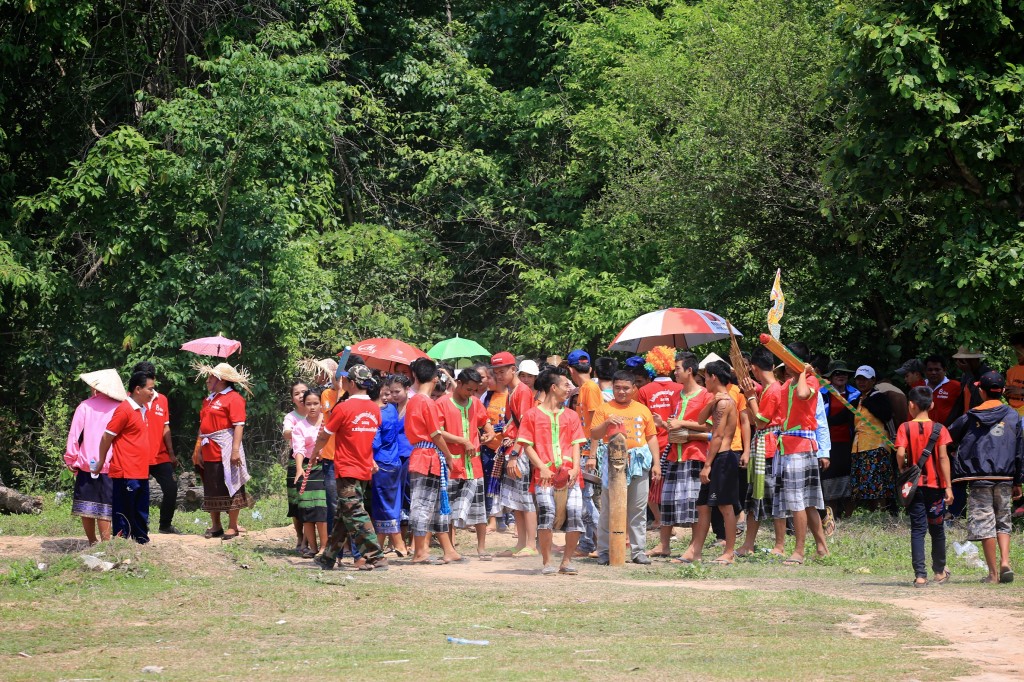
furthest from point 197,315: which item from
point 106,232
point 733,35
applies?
point 733,35

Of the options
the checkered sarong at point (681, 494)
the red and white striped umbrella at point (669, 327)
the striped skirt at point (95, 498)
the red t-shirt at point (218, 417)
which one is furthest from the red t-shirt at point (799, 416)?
the striped skirt at point (95, 498)

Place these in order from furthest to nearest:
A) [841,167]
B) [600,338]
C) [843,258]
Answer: [600,338] < [843,258] < [841,167]

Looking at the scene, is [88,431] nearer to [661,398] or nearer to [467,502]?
[467,502]

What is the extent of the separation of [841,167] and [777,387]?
401 centimetres

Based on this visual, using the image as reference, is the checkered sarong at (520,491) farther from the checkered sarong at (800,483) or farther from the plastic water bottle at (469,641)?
the plastic water bottle at (469,641)

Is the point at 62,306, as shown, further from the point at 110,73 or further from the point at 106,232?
the point at 110,73

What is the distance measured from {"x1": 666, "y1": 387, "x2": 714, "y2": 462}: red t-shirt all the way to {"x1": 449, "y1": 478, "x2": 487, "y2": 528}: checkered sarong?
1923 millimetres

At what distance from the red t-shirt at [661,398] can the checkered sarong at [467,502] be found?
185cm

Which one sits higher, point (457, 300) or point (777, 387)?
point (457, 300)

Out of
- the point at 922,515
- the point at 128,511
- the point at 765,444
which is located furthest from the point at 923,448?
the point at 128,511

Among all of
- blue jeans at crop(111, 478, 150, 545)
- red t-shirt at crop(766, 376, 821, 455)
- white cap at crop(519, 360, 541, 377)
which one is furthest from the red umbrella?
red t-shirt at crop(766, 376, 821, 455)

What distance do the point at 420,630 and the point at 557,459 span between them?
299 cm

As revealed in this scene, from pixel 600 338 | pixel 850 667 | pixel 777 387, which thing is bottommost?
pixel 850 667

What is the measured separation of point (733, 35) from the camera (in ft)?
66.0
